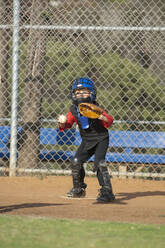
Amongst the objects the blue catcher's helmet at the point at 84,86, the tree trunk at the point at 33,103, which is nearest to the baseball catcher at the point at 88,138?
the blue catcher's helmet at the point at 84,86

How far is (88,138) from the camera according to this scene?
6098mm

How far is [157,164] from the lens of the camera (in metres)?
8.27

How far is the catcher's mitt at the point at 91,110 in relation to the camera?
5.73m

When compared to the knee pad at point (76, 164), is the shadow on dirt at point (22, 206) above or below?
below

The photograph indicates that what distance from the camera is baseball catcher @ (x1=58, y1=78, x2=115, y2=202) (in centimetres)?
591

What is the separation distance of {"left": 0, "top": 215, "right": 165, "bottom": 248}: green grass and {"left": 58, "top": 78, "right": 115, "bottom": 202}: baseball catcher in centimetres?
170

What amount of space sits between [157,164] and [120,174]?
0.71m

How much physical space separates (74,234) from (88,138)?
2.50 m

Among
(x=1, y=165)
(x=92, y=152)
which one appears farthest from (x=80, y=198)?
(x=1, y=165)

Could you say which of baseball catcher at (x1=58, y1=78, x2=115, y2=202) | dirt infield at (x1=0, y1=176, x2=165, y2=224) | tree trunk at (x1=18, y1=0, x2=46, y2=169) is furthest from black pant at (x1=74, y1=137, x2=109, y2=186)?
tree trunk at (x1=18, y1=0, x2=46, y2=169)

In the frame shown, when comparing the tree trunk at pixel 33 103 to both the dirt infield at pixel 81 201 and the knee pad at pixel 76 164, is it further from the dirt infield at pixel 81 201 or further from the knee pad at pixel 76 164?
the knee pad at pixel 76 164

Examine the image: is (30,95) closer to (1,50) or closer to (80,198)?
(1,50)

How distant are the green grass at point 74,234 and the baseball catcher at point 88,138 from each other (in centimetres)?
170

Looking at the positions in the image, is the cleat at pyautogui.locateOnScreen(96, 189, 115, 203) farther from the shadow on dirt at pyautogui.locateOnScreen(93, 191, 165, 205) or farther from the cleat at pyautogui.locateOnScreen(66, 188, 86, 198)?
the cleat at pyautogui.locateOnScreen(66, 188, 86, 198)
